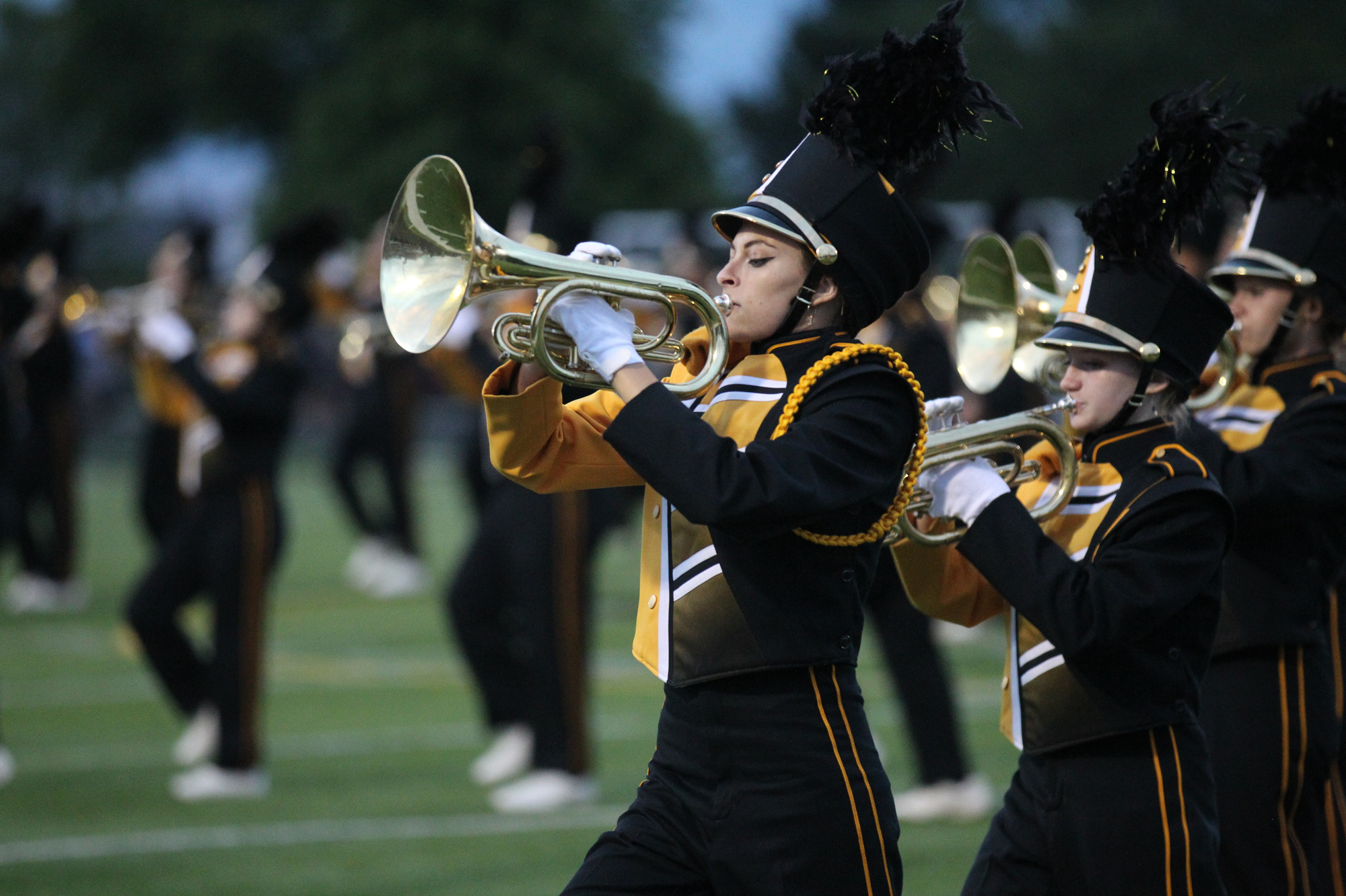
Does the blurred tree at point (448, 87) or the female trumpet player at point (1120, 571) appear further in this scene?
the blurred tree at point (448, 87)

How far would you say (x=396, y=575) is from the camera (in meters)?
14.0

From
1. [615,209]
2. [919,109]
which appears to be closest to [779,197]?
[919,109]

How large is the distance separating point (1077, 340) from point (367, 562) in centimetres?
1126

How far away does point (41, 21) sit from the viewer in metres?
45.6

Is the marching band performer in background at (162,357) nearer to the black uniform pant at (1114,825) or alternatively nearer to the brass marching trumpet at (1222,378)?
the brass marching trumpet at (1222,378)

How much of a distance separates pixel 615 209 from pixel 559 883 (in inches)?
1210

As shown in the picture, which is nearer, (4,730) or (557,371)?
(557,371)

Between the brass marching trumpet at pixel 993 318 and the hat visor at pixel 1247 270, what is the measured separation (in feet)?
1.76

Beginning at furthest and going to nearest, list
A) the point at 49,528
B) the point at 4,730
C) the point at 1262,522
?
the point at 49,528 → the point at 4,730 → the point at 1262,522

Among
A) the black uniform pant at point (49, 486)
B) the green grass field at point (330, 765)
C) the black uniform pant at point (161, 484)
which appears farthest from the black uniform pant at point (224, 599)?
the black uniform pant at point (49, 486)

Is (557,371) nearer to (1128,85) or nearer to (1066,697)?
(1066,697)

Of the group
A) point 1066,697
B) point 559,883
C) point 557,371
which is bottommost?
point 559,883

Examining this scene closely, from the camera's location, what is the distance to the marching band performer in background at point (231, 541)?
7.33 meters

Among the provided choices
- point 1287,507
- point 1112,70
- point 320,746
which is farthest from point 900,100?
point 1112,70
